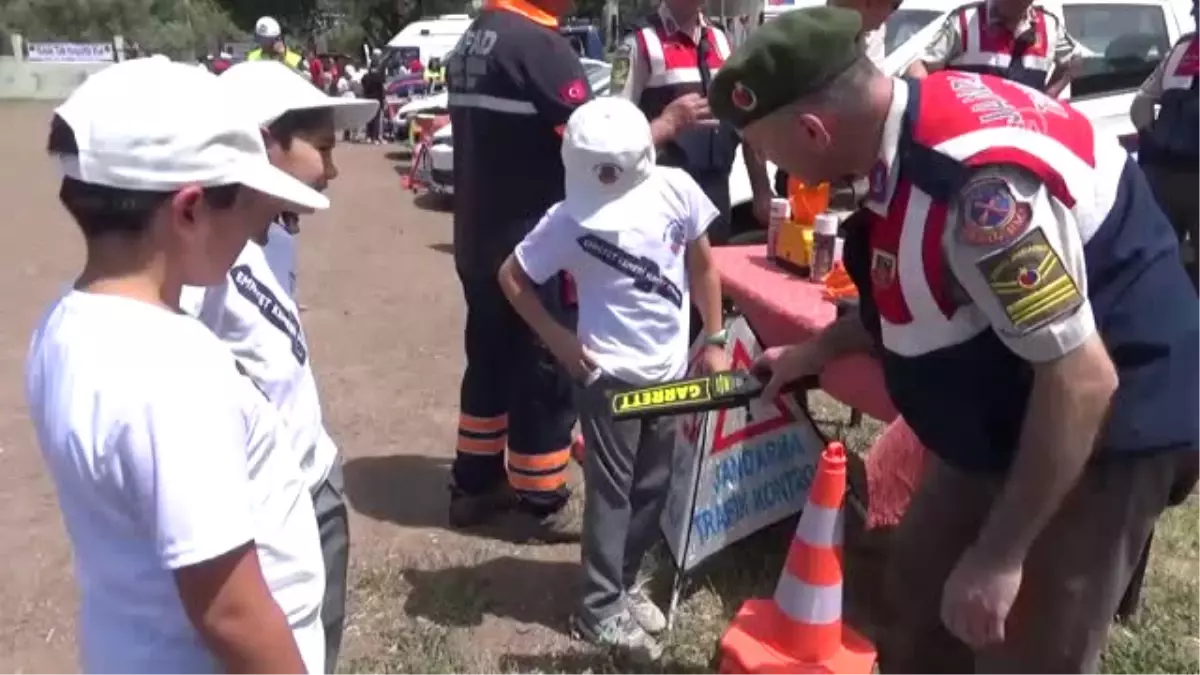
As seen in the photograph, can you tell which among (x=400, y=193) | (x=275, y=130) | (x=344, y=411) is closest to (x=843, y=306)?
(x=275, y=130)

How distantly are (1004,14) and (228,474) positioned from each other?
5597 millimetres

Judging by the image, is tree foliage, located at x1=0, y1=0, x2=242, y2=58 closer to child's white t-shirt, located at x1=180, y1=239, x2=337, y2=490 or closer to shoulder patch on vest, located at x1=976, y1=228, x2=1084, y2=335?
child's white t-shirt, located at x1=180, y1=239, x2=337, y2=490

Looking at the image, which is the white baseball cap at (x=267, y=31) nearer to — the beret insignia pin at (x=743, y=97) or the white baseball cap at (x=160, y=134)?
the beret insignia pin at (x=743, y=97)

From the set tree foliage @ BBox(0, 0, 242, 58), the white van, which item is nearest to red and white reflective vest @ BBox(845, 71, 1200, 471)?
the white van

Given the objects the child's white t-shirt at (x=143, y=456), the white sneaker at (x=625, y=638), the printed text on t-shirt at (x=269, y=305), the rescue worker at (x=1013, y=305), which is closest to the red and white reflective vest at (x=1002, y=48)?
the white sneaker at (x=625, y=638)

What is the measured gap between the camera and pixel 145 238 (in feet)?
5.51

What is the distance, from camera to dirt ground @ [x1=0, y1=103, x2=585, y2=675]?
4141 millimetres

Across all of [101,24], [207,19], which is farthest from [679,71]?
[207,19]

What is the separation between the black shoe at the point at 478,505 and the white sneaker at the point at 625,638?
1017 millimetres

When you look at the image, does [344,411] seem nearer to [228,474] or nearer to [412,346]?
[412,346]

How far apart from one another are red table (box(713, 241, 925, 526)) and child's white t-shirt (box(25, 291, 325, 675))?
7.09ft

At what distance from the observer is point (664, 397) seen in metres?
3.00

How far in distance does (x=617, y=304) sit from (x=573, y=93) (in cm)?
86

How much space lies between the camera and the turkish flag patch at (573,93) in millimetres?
4164
